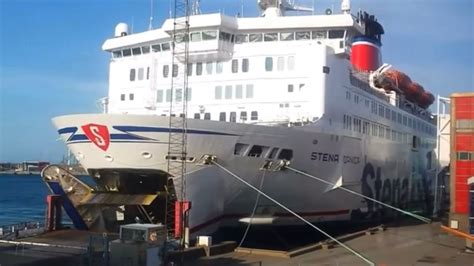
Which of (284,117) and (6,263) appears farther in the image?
(284,117)


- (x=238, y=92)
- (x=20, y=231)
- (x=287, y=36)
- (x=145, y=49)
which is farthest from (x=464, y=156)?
(x=20, y=231)

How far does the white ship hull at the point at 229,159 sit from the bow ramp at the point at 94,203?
0.99 m

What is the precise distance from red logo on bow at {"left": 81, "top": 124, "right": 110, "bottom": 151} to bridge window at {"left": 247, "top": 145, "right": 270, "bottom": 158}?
13.6ft

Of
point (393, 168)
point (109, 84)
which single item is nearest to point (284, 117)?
point (109, 84)

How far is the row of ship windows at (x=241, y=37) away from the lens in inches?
767

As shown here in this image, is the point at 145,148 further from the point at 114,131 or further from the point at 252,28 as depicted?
the point at 252,28

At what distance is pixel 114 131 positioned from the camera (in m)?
15.1

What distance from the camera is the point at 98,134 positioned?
15.4m

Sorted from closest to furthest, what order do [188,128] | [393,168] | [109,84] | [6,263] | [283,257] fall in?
[6,263], [283,257], [188,128], [109,84], [393,168]

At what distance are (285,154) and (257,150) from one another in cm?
115

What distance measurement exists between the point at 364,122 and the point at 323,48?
202 inches

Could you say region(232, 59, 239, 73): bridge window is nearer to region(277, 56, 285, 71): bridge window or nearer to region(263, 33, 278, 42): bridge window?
region(277, 56, 285, 71): bridge window

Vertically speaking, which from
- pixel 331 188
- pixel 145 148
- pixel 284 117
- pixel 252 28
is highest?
pixel 252 28

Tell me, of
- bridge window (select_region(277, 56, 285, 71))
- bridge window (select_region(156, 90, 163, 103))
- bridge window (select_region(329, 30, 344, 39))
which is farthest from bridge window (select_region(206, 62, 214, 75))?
bridge window (select_region(329, 30, 344, 39))
